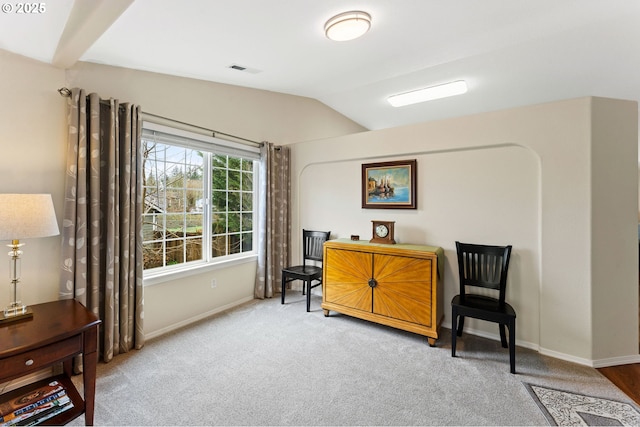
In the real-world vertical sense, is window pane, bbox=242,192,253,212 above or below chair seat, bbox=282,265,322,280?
above

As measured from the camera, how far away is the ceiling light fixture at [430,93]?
3.56 meters

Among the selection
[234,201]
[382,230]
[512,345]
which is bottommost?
[512,345]

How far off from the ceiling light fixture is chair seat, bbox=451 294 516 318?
2.58 metres

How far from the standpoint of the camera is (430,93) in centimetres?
377

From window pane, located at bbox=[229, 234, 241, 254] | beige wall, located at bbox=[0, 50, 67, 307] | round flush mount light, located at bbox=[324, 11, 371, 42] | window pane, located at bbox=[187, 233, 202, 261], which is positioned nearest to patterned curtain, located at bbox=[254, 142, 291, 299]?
window pane, located at bbox=[229, 234, 241, 254]

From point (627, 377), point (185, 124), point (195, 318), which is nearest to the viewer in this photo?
point (627, 377)

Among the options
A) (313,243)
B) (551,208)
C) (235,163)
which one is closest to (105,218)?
(235,163)

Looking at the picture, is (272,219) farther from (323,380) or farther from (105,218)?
(323,380)

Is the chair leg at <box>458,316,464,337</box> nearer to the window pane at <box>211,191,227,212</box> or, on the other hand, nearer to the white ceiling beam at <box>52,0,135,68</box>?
the window pane at <box>211,191,227,212</box>

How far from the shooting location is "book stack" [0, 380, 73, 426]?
1500mm

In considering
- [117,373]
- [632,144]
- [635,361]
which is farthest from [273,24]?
[635,361]

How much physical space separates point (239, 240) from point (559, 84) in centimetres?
448

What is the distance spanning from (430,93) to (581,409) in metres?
3.50

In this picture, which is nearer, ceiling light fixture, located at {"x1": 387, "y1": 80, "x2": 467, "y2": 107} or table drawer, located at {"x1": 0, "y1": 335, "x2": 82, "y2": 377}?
table drawer, located at {"x1": 0, "y1": 335, "x2": 82, "y2": 377}
